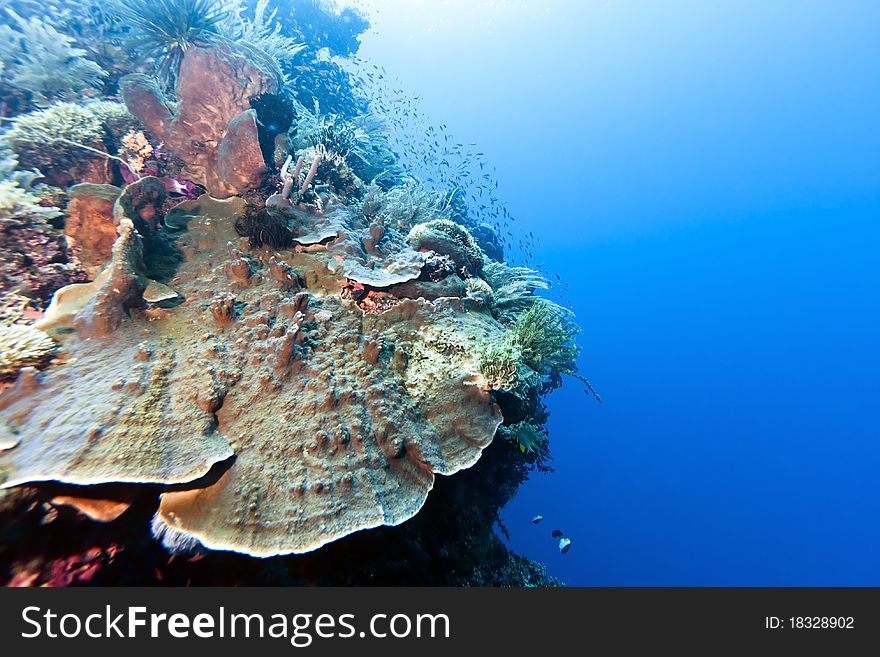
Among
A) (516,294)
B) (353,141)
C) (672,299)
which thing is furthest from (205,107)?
(672,299)

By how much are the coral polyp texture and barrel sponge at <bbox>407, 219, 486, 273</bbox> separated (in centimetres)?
3

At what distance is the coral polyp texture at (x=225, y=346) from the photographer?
2.30m

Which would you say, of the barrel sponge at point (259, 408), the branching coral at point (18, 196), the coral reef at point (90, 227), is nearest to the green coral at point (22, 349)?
the barrel sponge at point (259, 408)

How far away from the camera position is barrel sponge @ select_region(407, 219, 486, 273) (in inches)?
200

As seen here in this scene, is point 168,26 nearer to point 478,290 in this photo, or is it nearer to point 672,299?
point 478,290

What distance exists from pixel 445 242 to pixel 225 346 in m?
3.19

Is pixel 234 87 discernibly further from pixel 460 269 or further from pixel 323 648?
pixel 323 648

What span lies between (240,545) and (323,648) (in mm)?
940

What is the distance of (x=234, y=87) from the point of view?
5.11 meters

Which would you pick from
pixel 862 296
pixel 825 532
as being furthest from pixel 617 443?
pixel 862 296

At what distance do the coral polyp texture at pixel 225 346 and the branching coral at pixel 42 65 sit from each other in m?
0.04

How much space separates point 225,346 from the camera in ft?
10.1

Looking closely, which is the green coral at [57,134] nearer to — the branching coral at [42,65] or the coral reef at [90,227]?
the branching coral at [42,65]

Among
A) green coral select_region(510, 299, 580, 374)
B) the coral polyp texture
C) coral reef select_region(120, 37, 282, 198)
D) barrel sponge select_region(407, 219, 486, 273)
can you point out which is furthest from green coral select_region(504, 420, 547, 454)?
coral reef select_region(120, 37, 282, 198)
